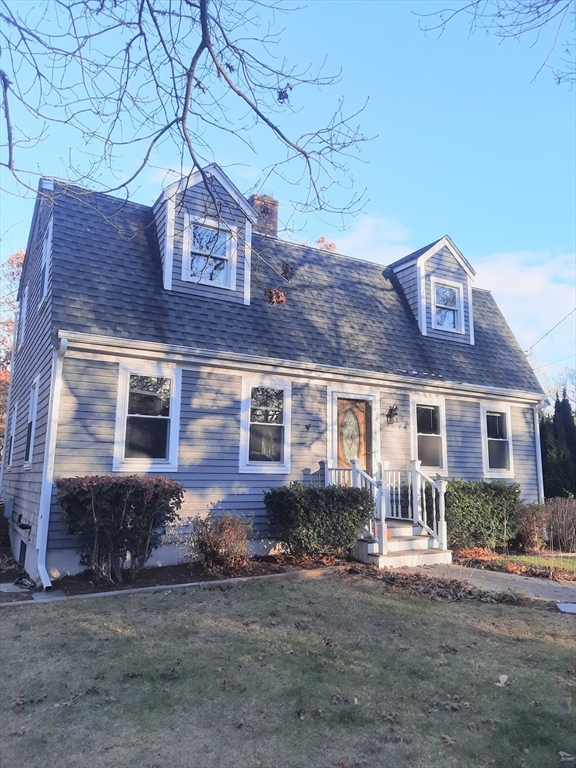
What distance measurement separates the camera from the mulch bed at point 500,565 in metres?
8.11

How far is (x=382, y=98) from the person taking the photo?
4809 mm

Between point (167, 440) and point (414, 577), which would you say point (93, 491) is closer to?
point (167, 440)

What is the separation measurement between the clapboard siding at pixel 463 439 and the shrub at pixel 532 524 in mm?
1331

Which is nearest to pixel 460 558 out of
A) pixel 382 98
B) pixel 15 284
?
pixel 382 98

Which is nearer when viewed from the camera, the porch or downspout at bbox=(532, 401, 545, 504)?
the porch

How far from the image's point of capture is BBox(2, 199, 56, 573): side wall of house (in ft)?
27.3

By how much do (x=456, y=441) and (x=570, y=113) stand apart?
7.38 meters

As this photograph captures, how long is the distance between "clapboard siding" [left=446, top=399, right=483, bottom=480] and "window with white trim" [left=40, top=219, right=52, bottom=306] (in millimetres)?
8229

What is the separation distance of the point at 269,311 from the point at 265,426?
2252 mm

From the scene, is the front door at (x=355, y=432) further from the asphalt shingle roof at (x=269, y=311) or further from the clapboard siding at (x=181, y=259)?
the clapboard siding at (x=181, y=259)

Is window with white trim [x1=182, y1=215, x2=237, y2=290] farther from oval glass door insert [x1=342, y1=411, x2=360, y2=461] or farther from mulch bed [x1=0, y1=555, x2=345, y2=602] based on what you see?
mulch bed [x1=0, y1=555, x2=345, y2=602]

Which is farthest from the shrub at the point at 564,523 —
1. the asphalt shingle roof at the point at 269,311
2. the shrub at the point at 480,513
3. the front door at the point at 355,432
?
the front door at the point at 355,432

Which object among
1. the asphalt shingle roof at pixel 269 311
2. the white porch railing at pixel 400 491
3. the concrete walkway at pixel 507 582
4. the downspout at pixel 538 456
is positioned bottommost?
the concrete walkway at pixel 507 582

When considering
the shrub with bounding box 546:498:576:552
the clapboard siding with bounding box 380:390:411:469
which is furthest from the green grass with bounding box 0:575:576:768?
the shrub with bounding box 546:498:576:552
